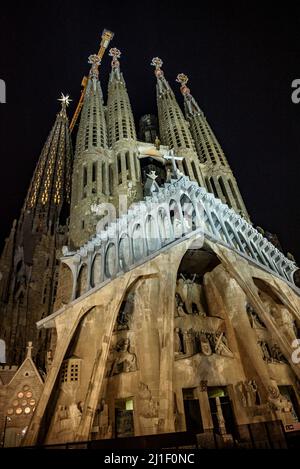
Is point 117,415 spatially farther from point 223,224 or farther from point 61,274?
point 223,224

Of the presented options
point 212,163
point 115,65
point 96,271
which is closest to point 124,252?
point 96,271

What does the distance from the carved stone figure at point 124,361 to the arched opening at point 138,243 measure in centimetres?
489

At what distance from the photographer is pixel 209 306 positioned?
19828 millimetres

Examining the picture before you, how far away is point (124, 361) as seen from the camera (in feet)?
51.3

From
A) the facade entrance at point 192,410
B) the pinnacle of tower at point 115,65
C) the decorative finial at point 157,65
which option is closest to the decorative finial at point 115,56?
the pinnacle of tower at point 115,65

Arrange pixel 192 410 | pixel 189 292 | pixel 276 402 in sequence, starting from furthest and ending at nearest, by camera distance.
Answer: pixel 189 292, pixel 192 410, pixel 276 402

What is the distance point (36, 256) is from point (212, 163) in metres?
21.4

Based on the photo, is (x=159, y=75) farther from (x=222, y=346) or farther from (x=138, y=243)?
(x=222, y=346)

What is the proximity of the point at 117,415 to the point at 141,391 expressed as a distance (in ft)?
8.57

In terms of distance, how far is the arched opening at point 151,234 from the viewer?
1656 cm

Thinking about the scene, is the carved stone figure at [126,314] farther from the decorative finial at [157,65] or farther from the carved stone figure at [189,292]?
the decorative finial at [157,65]

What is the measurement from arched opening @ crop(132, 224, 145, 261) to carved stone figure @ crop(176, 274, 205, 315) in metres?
4.44

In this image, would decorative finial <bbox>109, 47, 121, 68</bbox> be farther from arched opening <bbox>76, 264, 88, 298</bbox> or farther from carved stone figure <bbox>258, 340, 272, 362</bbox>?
carved stone figure <bbox>258, 340, 272, 362</bbox>
